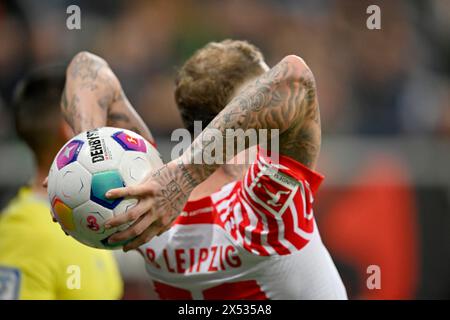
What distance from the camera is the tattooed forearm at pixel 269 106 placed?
3.02 metres

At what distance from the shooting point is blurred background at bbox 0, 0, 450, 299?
20.1 feet

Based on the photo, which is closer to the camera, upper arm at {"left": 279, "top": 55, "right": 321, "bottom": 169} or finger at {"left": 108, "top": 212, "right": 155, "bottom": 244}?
finger at {"left": 108, "top": 212, "right": 155, "bottom": 244}

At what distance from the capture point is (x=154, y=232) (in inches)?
117

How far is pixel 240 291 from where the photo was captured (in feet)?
12.5

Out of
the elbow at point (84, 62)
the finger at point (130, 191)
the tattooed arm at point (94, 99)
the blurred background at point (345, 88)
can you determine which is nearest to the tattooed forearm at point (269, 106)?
the finger at point (130, 191)

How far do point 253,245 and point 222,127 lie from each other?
80 cm

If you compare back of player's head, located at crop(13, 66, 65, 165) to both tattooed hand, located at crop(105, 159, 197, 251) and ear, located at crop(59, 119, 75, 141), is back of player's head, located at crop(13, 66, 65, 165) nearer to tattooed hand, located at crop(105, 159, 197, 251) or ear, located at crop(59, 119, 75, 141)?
ear, located at crop(59, 119, 75, 141)

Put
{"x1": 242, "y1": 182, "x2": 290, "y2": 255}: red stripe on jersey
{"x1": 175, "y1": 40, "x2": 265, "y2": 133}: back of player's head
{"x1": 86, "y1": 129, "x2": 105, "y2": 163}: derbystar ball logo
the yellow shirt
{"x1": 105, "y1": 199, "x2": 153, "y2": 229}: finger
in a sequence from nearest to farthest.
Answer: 1. {"x1": 105, "y1": 199, "x2": 153, "y2": 229}: finger
2. {"x1": 86, "y1": 129, "x2": 105, "y2": 163}: derbystar ball logo
3. {"x1": 242, "y1": 182, "x2": 290, "y2": 255}: red stripe on jersey
4. {"x1": 175, "y1": 40, "x2": 265, "y2": 133}: back of player's head
5. the yellow shirt

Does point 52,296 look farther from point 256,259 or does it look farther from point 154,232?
point 154,232

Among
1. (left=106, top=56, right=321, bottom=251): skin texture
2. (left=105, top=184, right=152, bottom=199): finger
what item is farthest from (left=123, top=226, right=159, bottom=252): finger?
(left=105, top=184, right=152, bottom=199): finger

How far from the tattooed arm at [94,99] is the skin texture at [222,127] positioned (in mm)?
973

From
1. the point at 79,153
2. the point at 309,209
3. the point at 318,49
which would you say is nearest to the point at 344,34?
the point at 318,49

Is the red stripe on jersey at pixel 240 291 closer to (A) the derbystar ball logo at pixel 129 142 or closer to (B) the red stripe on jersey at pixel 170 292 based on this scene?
(B) the red stripe on jersey at pixel 170 292

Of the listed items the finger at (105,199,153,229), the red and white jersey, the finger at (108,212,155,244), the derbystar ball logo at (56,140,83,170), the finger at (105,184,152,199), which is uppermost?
the derbystar ball logo at (56,140,83,170)
